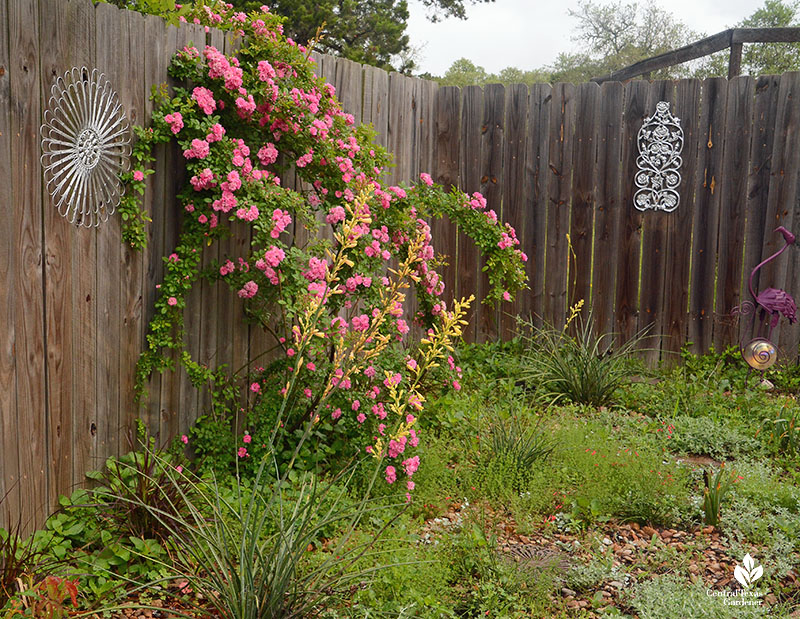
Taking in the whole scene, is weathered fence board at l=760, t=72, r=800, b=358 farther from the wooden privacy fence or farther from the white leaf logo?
the white leaf logo

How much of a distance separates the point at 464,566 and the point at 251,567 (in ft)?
3.07

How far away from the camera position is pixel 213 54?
10.6 feet

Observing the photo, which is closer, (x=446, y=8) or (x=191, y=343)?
(x=191, y=343)

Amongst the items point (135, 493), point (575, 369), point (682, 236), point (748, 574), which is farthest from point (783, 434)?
point (135, 493)

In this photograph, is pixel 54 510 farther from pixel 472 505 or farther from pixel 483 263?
pixel 483 263

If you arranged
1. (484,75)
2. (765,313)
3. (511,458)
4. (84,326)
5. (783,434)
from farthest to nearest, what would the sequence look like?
(484,75) → (765,313) → (783,434) → (511,458) → (84,326)

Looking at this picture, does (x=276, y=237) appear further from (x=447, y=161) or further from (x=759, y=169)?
(x=759, y=169)

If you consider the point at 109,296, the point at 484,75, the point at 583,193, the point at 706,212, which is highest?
the point at 484,75

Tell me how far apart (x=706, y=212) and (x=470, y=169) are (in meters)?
1.73

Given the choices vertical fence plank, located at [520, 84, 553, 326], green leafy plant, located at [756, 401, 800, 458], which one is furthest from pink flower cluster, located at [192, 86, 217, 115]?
green leafy plant, located at [756, 401, 800, 458]

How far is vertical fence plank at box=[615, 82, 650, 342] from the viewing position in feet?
17.9

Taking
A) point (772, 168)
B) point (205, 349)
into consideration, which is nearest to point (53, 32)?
point (205, 349)

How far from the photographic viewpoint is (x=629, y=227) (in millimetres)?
5555

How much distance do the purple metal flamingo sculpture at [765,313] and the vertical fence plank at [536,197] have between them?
4.54 ft
